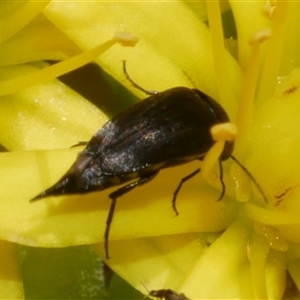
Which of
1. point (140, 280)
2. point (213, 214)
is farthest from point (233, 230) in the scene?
point (140, 280)

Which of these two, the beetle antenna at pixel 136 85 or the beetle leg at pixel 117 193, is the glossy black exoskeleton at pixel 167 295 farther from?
the beetle antenna at pixel 136 85

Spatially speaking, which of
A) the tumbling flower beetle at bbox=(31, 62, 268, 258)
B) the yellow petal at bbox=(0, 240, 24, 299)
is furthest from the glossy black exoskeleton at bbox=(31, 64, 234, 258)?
the yellow petal at bbox=(0, 240, 24, 299)

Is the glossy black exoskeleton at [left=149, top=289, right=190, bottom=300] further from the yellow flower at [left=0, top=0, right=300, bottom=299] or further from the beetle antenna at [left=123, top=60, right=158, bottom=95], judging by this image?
the beetle antenna at [left=123, top=60, right=158, bottom=95]

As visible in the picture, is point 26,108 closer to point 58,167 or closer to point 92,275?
point 58,167

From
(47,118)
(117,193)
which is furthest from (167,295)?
(47,118)

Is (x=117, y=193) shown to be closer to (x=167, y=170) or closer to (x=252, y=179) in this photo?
(x=167, y=170)

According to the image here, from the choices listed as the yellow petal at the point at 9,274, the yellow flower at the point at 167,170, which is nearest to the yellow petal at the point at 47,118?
the yellow flower at the point at 167,170
